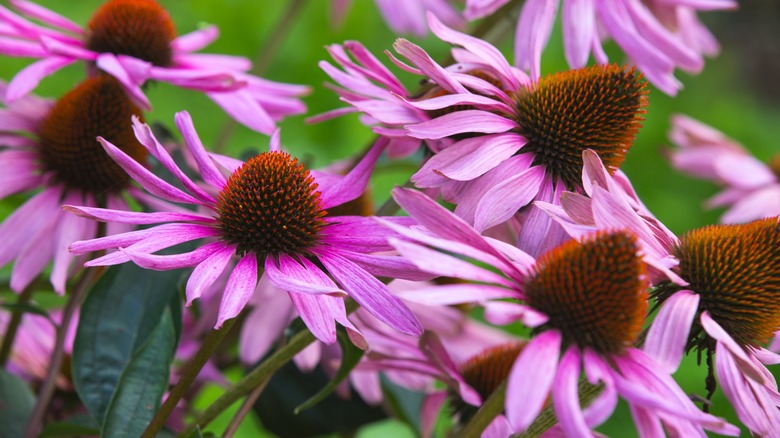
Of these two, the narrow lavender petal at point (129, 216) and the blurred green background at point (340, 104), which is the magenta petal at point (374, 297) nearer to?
the narrow lavender petal at point (129, 216)

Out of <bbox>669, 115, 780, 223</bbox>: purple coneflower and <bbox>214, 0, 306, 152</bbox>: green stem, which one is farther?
<bbox>669, 115, 780, 223</bbox>: purple coneflower

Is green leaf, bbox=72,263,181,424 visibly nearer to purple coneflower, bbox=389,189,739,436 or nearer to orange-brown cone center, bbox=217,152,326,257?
orange-brown cone center, bbox=217,152,326,257

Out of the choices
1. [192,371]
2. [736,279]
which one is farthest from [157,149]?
[736,279]

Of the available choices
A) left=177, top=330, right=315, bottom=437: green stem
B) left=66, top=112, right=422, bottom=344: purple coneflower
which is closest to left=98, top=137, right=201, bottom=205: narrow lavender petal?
left=66, top=112, right=422, bottom=344: purple coneflower

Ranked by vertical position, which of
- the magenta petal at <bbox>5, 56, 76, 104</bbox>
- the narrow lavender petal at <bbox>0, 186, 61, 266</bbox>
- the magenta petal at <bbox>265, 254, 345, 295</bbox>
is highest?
the magenta petal at <bbox>5, 56, 76, 104</bbox>

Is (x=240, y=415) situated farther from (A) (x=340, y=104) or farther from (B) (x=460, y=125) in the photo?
(A) (x=340, y=104)
